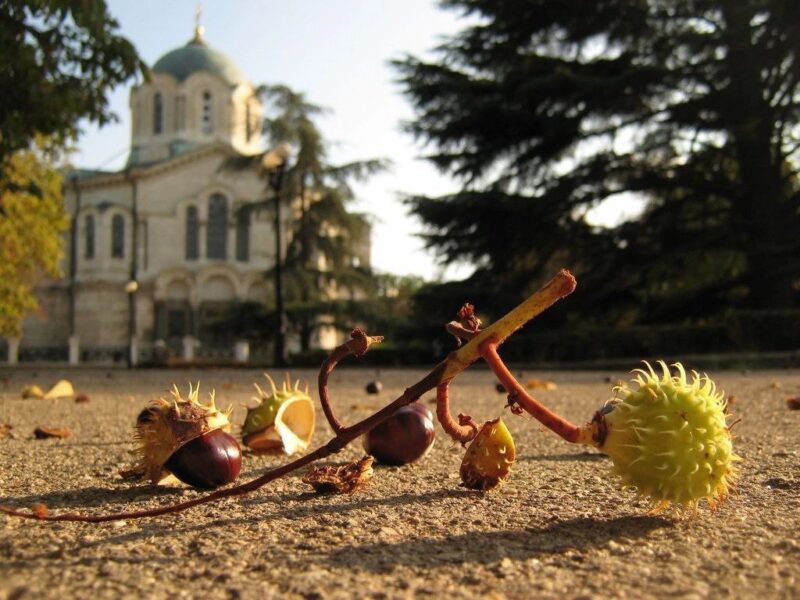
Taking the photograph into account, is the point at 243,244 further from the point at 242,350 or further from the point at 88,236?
Result: the point at 242,350

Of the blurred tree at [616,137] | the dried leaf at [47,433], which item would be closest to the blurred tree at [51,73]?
the dried leaf at [47,433]

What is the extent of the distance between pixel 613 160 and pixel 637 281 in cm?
260

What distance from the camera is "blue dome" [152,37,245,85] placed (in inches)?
1501

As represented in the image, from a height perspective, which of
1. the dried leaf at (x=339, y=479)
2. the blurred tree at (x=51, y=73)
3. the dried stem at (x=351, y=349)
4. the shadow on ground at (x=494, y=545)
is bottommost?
the shadow on ground at (x=494, y=545)

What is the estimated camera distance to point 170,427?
1.80m

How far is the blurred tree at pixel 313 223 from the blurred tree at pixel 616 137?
8523mm

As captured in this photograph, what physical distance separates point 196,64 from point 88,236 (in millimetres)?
10106

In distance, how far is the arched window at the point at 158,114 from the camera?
1501 inches

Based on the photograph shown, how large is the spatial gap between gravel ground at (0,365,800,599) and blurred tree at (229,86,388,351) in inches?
893

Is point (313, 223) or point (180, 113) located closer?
point (313, 223)

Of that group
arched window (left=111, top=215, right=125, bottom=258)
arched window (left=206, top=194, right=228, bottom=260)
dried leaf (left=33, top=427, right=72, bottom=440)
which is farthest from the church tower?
dried leaf (left=33, top=427, right=72, bottom=440)

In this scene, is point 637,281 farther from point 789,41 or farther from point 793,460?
point 793,460

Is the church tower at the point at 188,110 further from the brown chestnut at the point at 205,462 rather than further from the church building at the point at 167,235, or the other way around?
the brown chestnut at the point at 205,462

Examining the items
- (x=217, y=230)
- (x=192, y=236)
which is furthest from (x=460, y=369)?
(x=192, y=236)
